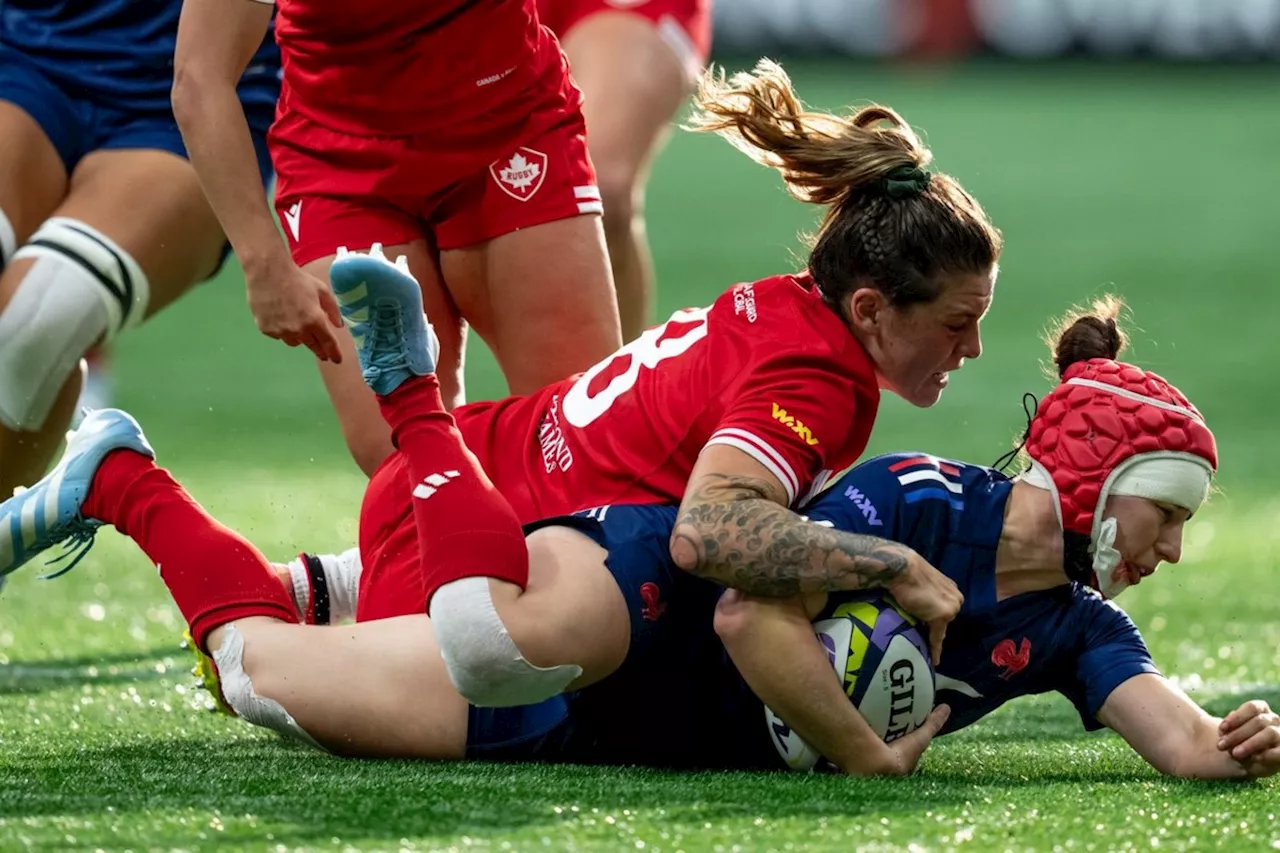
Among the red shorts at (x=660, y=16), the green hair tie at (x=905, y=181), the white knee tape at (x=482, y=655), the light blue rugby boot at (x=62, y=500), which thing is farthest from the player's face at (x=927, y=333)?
the red shorts at (x=660, y=16)

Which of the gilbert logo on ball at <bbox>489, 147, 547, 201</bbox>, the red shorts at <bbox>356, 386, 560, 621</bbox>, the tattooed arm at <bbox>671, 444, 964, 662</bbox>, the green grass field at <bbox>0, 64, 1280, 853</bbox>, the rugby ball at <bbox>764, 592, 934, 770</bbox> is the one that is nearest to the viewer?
the green grass field at <bbox>0, 64, 1280, 853</bbox>

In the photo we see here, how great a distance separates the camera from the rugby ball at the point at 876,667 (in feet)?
11.3

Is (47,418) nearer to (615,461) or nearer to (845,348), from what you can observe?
(615,461)

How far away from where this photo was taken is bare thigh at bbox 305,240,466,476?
4.30 meters

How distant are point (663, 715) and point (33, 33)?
7.99 ft

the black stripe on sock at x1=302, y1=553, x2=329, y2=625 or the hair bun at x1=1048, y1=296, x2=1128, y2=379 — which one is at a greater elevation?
the hair bun at x1=1048, y1=296, x2=1128, y2=379

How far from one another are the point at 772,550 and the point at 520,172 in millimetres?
1367

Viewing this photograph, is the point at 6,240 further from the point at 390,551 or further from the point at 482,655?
the point at 482,655

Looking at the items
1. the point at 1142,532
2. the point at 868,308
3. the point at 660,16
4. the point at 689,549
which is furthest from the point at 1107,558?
the point at 660,16

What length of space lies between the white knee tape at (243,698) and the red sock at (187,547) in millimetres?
52

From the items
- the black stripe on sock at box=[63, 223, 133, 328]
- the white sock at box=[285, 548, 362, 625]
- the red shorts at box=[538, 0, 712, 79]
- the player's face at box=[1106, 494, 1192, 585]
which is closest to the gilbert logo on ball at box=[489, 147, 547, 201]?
the white sock at box=[285, 548, 362, 625]

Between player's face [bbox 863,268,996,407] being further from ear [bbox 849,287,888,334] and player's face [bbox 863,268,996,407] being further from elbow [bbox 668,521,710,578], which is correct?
elbow [bbox 668,521,710,578]

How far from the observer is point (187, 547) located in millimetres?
3773

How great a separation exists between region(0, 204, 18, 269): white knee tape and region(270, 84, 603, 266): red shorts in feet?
2.10
